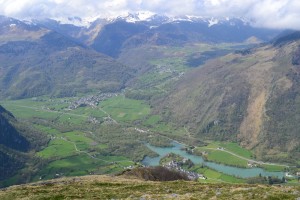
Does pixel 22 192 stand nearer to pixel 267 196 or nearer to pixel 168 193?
pixel 168 193

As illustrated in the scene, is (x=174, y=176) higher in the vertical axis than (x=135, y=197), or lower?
lower

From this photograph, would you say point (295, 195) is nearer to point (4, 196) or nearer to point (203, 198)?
point (203, 198)

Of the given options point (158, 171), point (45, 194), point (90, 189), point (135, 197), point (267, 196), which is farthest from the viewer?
point (158, 171)

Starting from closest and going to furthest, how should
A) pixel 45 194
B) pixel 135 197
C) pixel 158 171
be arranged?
pixel 135 197 < pixel 45 194 < pixel 158 171

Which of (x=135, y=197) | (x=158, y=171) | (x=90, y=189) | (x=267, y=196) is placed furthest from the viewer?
(x=158, y=171)

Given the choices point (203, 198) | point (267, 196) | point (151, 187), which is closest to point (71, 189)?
point (151, 187)

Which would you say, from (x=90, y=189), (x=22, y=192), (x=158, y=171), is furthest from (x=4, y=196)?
(x=158, y=171)

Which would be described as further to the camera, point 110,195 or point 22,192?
point 22,192

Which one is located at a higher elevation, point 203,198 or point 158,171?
point 203,198

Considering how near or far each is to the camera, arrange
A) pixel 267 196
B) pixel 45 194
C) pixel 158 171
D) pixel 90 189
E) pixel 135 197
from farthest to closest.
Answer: pixel 158 171 → pixel 90 189 → pixel 45 194 → pixel 135 197 → pixel 267 196
